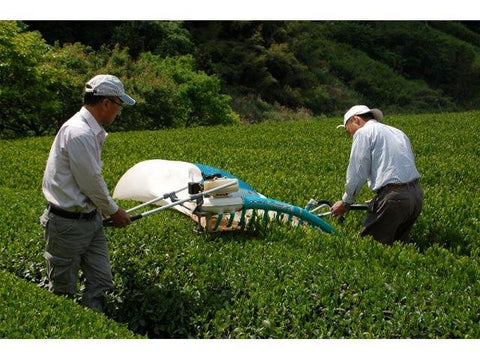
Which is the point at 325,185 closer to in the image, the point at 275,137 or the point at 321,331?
the point at 321,331

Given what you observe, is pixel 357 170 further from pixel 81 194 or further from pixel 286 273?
pixel 81 194

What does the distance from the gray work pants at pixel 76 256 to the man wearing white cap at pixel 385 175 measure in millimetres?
2503

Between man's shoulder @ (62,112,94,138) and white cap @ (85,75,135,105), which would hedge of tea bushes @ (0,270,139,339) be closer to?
man's shoulder @ (62,112,94,138)

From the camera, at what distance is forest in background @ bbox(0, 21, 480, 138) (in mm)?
19828

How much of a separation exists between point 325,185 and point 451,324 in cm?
516

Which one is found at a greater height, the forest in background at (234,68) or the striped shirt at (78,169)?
the striped shirt at (78,169)

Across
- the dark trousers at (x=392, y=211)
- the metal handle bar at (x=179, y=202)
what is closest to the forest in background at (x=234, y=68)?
the metal handle bar at (x=179, y=202)

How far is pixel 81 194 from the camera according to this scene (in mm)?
5262

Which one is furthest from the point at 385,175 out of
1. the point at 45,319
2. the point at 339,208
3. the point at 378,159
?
the point at 45,319

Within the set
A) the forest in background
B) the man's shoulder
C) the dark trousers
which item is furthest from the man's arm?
the forest in background

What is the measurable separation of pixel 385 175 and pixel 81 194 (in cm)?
314

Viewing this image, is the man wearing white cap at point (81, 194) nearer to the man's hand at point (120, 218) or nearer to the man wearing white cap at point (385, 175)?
the man's hand at point (120, 218)

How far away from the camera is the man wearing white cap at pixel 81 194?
16.8 ft

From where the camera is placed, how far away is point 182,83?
25625mm
